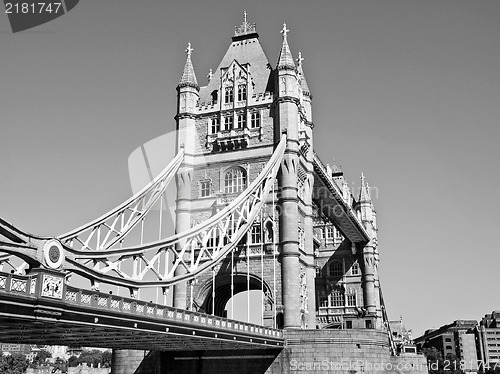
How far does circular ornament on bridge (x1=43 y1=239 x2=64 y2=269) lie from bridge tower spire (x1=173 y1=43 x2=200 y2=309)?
77.0 feet

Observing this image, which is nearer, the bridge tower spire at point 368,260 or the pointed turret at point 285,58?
the pointed turret at point 285,58

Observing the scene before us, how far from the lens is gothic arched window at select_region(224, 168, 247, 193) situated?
46.0 meters

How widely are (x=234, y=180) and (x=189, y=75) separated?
9305mm

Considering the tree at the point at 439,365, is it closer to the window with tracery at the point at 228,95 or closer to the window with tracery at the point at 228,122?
the window with tracery at the point at 228,122

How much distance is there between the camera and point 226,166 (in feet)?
153

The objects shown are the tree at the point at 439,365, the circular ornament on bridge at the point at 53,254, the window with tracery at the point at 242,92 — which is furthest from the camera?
the tree at the point at 439,365

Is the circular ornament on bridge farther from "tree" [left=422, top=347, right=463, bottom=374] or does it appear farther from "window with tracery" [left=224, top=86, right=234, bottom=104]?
"tree" [left=422, top=347, right=463, bottom=374]

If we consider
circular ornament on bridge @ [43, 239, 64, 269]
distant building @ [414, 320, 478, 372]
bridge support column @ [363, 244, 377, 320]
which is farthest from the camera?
distant building @ [414, 320, 478, 372]

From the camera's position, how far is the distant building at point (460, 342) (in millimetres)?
159238

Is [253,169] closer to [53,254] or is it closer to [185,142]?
[185,142]

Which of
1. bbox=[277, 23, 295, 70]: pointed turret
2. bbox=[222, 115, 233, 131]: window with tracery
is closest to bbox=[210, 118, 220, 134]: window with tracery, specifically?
bbox=[222, 115, 233, 131]: window with tracery

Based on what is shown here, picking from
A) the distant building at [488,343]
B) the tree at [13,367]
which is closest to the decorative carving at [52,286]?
the tree at [13,367]

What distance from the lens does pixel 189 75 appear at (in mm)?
48781

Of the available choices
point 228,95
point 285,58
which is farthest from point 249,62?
point 285,58
